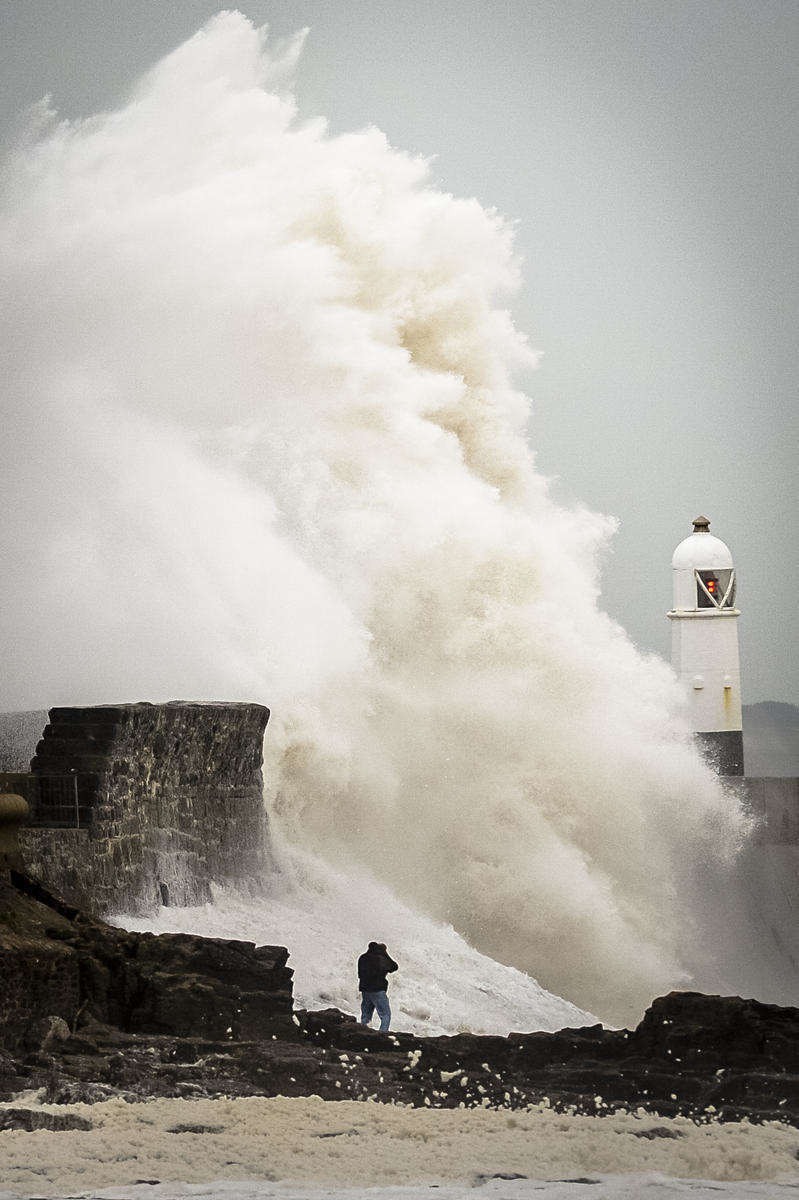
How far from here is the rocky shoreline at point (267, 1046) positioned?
8.09m

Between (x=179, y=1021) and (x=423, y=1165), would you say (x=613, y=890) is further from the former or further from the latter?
(x=423, y=1165)

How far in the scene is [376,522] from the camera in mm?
22547

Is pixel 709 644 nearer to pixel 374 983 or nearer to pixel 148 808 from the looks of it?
pixel 148 808

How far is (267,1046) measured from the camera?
29.1 feet

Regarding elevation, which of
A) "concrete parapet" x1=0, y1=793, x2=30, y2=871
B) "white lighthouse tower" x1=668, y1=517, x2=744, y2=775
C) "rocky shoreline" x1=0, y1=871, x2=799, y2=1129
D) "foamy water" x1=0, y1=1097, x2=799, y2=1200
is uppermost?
"white lighthouse tower" x1=668, y1=517, x2=744, y2=775

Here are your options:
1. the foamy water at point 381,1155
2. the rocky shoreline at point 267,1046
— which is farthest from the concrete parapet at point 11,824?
the foamy water at point 381,1155

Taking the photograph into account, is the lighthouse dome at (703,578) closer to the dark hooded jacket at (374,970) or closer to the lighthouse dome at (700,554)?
the lighthouse dome at (700,554)

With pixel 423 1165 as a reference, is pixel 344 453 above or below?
above

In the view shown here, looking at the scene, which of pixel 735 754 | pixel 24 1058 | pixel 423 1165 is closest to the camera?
pixel 423 1165

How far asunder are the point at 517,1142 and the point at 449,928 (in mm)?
8471

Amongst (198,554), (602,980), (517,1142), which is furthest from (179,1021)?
(198,554)

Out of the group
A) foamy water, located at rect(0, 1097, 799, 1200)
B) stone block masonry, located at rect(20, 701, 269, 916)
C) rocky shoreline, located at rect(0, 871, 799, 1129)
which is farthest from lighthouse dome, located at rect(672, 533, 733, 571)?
foamy water, located at rect(0, 1097, 799, 1200)

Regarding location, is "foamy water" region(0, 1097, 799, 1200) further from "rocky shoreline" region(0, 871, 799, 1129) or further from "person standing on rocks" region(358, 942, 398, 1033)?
"person standing on rocks" region(358, 942, 398, 1033)

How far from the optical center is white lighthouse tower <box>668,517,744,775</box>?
24.6 metres
